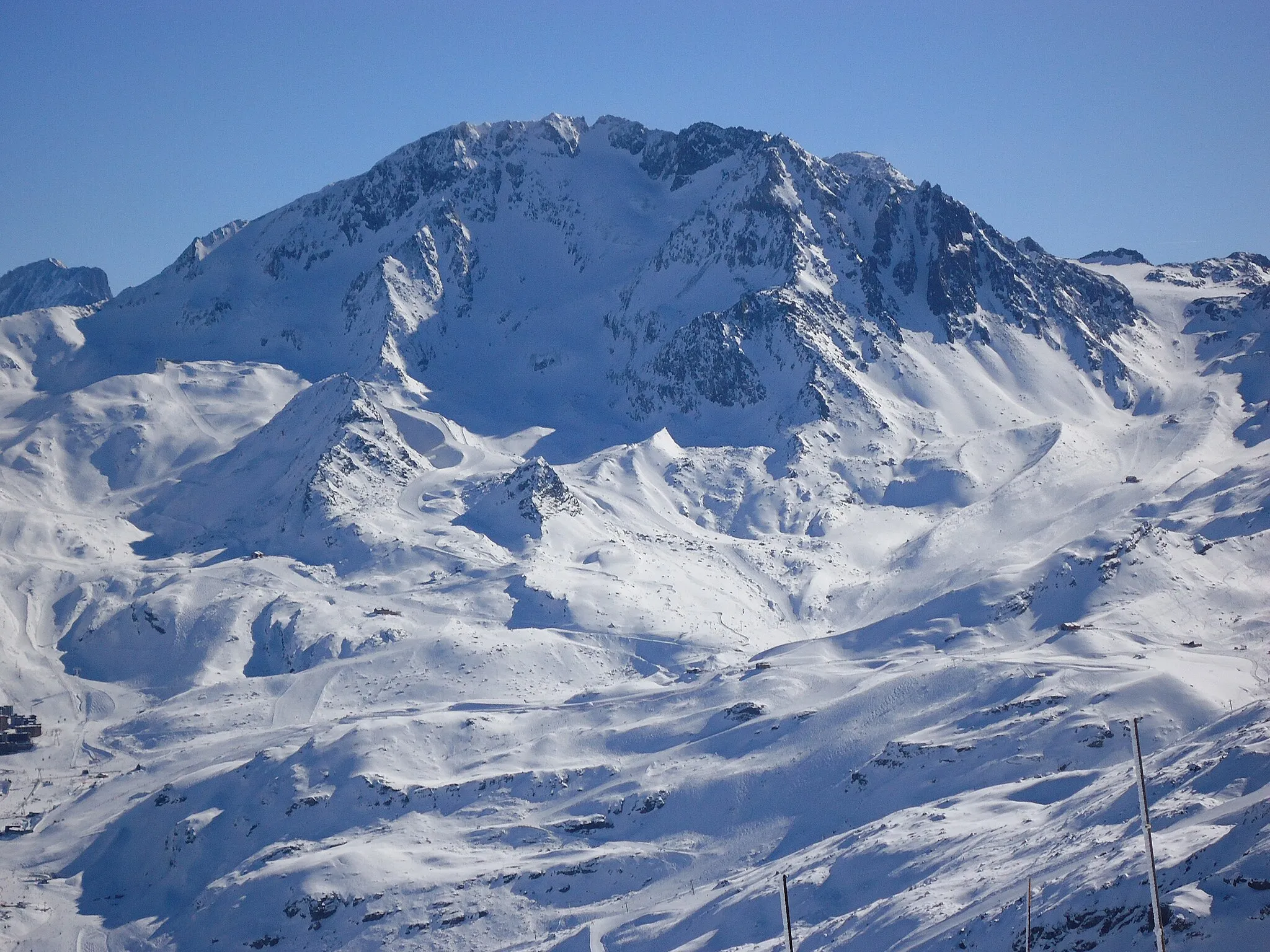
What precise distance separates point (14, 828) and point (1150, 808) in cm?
9417

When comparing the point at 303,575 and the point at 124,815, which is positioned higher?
the point at 303,575

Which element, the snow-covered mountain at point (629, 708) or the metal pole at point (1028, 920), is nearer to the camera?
the metal pole at point (1028, 920)

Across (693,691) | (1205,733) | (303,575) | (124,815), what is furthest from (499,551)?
(1205,733)

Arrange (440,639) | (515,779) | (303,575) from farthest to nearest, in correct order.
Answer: (303,575)
(440,639)
(515,779)

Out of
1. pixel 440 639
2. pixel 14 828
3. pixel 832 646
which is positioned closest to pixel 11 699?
pixel 14 828

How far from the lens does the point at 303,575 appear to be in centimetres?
17338

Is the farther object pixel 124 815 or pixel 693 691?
pixel 693 691

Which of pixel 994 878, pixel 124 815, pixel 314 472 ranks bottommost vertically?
pixel 994 878

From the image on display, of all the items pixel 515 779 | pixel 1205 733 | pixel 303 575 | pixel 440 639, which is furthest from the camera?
pixel 303 575

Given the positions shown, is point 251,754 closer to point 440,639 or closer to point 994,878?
point 440,639

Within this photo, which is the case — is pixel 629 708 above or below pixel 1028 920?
below

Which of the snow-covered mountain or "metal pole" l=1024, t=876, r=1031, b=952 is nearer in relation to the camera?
"metal pole" l=1024, t=876, r=1031, b=952

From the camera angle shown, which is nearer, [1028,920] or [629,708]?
[1028,920]

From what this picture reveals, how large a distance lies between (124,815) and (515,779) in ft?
110
